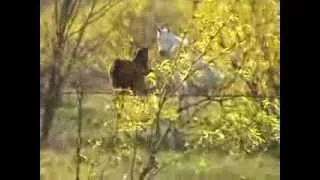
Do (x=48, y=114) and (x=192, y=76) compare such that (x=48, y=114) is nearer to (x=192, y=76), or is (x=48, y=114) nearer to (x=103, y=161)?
(x=103, y=161)

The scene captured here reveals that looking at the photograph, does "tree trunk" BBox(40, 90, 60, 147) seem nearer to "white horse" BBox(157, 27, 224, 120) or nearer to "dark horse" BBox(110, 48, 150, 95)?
"dark horse" BBox(110, 48, 150, 95)

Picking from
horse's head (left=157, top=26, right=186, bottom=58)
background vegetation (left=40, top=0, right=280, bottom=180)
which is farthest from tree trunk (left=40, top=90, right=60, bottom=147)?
horse's head (left=157, top=26, right=186, bottom=58)

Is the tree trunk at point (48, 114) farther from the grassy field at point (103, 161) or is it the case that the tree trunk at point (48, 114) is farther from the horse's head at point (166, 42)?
the horse's head at point (166, 42)

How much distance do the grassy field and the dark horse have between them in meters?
0.06

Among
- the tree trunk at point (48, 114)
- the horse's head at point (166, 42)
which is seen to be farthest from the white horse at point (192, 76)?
the tree trunk at point (48, 114)

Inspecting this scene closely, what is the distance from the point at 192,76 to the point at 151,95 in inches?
5.0

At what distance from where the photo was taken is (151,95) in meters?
1.82

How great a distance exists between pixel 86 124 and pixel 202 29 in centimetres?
42

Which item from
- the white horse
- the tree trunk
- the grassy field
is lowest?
the grassy field

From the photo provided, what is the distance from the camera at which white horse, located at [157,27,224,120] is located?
1812mm

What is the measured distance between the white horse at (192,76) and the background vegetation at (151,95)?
2 centimetres

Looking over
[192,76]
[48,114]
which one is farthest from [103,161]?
[192,76]
